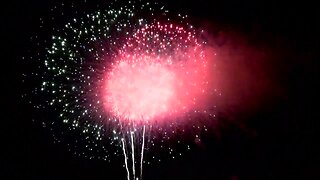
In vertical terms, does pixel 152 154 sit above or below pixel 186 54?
below

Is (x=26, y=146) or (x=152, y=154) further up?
(x=26, y=146)

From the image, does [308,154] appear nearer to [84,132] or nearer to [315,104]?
[315,104]

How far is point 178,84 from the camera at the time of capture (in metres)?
4.65

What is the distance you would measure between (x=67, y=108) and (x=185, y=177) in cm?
328

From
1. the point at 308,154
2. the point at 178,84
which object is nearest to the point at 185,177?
the point at 308,154

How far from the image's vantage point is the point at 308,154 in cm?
537

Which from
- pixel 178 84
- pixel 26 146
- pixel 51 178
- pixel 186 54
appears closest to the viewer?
pixel 186 54

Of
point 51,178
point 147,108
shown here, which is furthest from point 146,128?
point 51,178

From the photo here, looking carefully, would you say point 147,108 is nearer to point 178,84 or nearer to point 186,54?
point 178,84

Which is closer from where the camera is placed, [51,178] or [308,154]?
[308,154]

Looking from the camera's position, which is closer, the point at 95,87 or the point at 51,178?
the point at 95,87

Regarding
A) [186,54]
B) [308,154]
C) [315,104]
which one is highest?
[186,54]

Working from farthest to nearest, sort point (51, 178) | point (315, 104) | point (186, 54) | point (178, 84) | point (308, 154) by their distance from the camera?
point (51, 178) → point (308, 154) → point (315, 104) → point (178, 84) → point (186, 54)

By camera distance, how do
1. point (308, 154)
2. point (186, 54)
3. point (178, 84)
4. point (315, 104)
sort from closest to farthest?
point (186, 54), point (178, 84), point (315, 104), point (308, 154)
